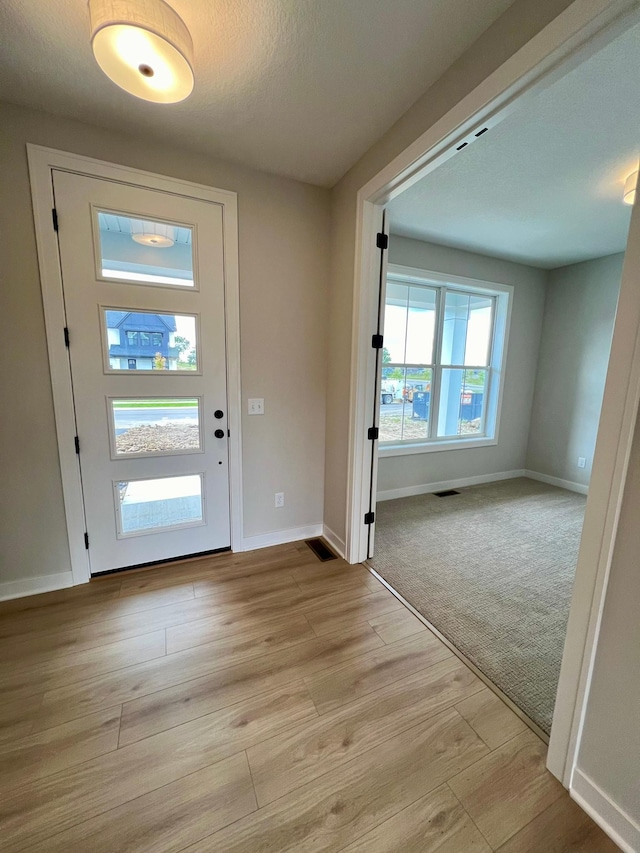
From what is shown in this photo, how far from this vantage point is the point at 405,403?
3760mm

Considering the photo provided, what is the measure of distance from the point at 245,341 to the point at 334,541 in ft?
5.47

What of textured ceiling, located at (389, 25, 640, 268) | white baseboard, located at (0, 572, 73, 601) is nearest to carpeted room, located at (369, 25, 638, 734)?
textured ceiling, located at (389, 25, 640, 268)

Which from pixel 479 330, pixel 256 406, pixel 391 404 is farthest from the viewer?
pixel 479 330

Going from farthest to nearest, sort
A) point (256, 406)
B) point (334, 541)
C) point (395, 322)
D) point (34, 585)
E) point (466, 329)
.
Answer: point (466, 329) < point (395, 322) < point (334, 541) < point (256, 406) < point (34, 585)

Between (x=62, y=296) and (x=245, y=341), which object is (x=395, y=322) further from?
(x=62, y=296)

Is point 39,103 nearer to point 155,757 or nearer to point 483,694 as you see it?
point 155,757

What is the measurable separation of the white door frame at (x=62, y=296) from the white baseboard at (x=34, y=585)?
0.06 metres

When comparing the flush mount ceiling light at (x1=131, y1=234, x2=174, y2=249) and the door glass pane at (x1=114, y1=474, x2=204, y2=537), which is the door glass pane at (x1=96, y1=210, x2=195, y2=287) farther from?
the door glass pane at (x1=114, y1=474, x2=204, y2=537)

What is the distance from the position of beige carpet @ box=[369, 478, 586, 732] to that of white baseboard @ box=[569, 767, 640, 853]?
24cm

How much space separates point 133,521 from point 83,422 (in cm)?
72

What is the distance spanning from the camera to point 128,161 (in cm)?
191

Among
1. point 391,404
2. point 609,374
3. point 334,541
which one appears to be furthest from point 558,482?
point 609,374

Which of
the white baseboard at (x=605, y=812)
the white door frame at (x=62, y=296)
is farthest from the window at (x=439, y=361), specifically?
the white baseboard at (x=605, y=812)

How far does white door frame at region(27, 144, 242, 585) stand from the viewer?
177 cm
